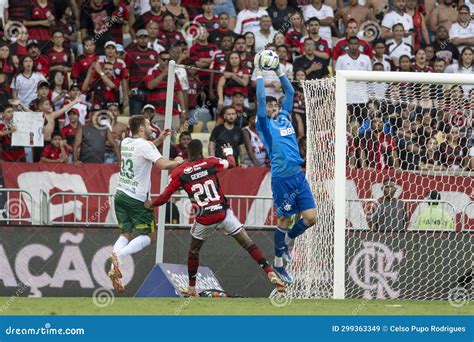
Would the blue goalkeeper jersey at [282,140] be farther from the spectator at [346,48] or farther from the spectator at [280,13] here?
the spectator at [280,13]

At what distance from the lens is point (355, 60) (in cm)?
2053

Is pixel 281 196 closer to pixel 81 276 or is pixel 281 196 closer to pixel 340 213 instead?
pixel 340 213

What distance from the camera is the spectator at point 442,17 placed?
73.7ft

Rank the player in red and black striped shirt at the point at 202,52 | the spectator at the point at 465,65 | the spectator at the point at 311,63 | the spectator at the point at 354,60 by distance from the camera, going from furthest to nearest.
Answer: the spectator at the point at 465,65
the spectator at the point at 354,60
the spectator at the point at 311,63
the player in red and black striped shirt at the point at 202,52

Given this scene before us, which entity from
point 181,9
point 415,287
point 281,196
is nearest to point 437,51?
point 181,9

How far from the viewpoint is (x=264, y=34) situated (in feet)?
68.3

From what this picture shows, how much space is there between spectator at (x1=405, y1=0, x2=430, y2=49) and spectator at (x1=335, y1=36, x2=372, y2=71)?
1.85 metres

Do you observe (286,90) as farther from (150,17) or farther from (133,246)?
(150,17)

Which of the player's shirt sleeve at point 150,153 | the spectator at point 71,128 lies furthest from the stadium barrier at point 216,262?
the player's shirt sleeve at point 150,153

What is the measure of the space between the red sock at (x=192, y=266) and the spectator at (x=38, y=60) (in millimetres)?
6236

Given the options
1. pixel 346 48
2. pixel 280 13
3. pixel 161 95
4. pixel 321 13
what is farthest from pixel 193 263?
pixel 321 13

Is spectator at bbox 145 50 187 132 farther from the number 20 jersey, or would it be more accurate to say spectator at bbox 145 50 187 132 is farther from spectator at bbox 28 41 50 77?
the number 20 jersey

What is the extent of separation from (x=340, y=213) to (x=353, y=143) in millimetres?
2403

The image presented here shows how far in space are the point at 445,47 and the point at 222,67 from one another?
4381 mm
